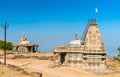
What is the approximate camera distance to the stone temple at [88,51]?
5234cm

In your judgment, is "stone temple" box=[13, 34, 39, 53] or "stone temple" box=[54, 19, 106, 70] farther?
"stone temple" box=[13, 34, 39, 53]

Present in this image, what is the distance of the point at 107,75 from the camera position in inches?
1949

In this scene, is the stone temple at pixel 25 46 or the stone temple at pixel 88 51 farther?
the stone temple at pixel 25 46

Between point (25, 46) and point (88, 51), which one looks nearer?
point (88, 51)

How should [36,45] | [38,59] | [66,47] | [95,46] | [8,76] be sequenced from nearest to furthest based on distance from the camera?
1. [8,76]
2. [95,46]
3. [66,47]
4. [38,59]
5. [36,45]

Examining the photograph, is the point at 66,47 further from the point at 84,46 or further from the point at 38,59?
the point at 38,59

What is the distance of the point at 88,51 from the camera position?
52875mm

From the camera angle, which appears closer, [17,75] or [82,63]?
[17,75]

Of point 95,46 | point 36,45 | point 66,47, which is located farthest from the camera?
point 36,45

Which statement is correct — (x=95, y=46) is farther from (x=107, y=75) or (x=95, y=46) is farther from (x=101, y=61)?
(x=107, y=75)

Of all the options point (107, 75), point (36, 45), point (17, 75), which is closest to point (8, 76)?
point (17, 75)

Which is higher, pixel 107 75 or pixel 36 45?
pixel 36 45

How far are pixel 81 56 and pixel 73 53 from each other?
1902 millimetres

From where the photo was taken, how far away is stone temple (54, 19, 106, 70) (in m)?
52.3
